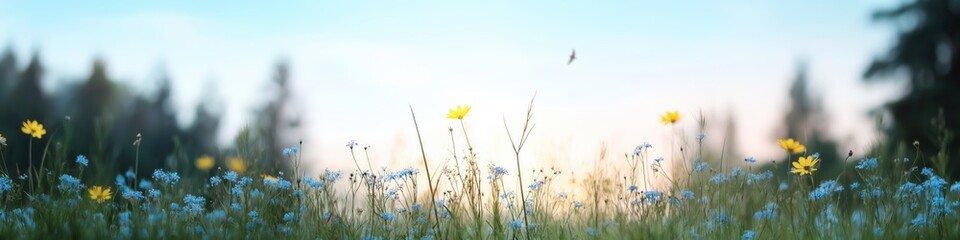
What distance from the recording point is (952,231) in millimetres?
4219

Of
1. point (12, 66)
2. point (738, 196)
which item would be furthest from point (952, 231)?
point (12, 66)

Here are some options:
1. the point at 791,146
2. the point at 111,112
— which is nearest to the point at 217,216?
the point at 791,146

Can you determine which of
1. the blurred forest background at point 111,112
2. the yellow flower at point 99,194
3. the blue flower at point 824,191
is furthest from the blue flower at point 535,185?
the blurred forest background at point 111,112

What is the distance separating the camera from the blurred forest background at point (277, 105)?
16609 millimetres

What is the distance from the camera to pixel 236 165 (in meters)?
4.39

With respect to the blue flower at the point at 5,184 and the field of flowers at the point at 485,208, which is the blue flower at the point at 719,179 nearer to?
the field of flowers at the point at 485,208

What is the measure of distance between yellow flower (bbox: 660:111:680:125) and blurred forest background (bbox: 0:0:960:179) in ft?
20.8

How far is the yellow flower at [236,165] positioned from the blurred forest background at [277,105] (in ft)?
19.0

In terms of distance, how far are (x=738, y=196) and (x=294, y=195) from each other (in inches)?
85.9

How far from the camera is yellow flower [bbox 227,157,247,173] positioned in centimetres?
411

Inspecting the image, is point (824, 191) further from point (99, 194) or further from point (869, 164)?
point (99, 194)

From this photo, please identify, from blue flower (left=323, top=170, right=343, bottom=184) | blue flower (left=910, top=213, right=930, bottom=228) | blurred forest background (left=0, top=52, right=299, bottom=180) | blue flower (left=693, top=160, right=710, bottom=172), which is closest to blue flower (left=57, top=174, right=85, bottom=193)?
blue flower (left=323, top=170, right=343, bottom=184)

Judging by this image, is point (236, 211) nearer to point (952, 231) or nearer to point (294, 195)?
point (294, 195)

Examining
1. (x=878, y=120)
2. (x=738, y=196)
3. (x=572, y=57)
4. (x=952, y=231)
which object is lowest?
(x=952, y=231)
